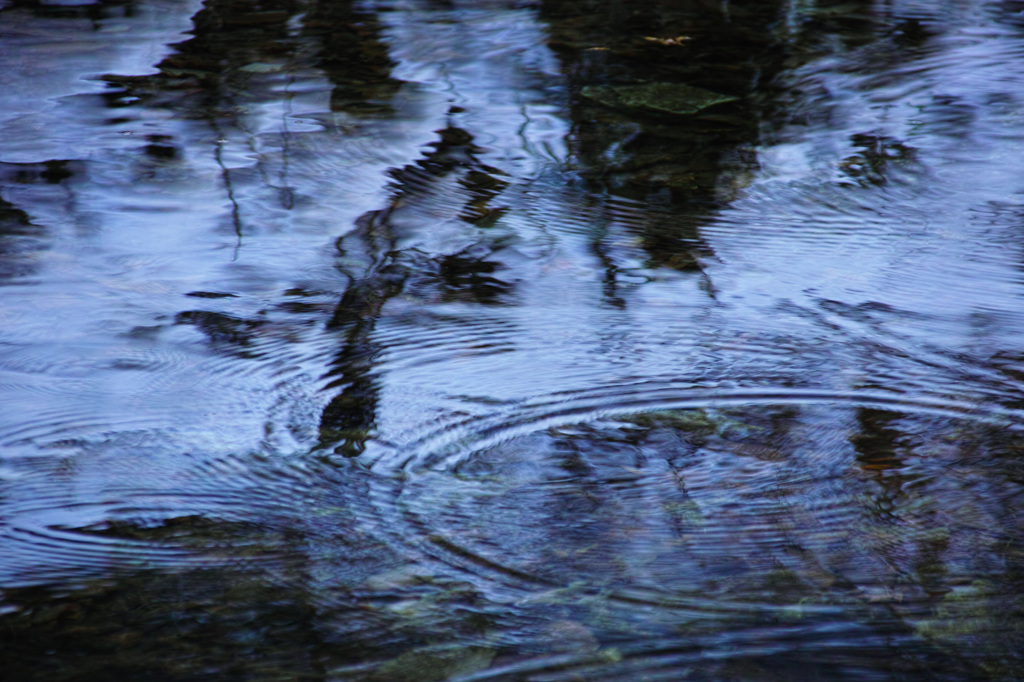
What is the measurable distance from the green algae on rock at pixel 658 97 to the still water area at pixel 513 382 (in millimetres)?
32

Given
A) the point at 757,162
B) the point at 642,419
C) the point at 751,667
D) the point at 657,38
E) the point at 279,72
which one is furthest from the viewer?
the point at 657,38

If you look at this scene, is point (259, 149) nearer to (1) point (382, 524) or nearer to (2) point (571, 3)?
(1) point (382, 524)

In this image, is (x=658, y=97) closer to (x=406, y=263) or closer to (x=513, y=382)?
(x=406, y=263)

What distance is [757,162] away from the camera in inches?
144

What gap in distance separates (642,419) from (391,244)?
3.90 feet

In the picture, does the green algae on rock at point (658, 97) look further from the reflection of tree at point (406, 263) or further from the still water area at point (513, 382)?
the reflection of tree at point (406, 263)

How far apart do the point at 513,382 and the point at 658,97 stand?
2516mm

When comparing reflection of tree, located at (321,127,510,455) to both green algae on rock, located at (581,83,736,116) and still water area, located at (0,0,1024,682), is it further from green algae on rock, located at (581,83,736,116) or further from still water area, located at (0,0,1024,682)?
green algae on rock, located at (581,83,736,116)

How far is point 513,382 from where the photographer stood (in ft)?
7.57

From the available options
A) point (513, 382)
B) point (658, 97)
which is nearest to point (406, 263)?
point (513, 382)

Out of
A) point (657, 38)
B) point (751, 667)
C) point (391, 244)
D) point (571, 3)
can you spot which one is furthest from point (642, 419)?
point (571, 3)

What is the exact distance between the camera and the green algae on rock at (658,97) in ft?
14.0

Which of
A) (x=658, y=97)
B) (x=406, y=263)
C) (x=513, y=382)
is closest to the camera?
(x=513, y=382)

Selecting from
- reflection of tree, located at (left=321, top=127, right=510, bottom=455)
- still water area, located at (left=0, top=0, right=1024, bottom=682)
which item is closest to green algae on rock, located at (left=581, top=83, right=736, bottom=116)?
still water area, located at (left=0, top=0, right=1024, bottom=682)
